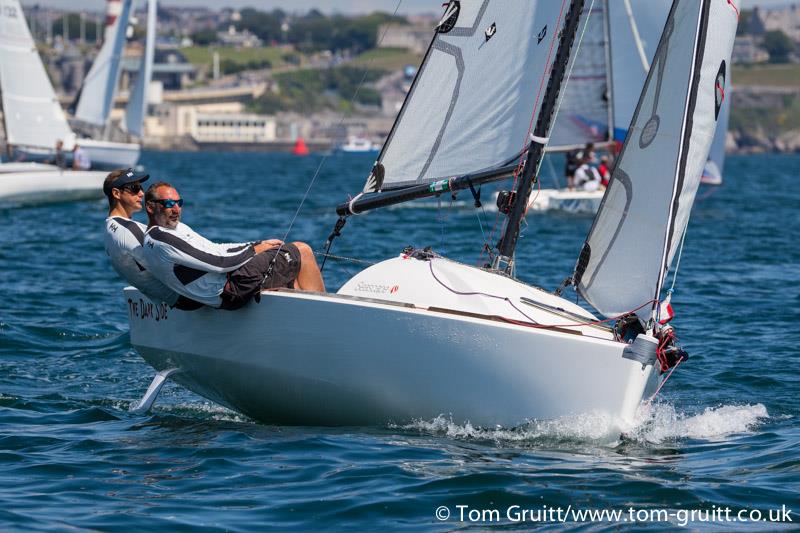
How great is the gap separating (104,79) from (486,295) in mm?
32889

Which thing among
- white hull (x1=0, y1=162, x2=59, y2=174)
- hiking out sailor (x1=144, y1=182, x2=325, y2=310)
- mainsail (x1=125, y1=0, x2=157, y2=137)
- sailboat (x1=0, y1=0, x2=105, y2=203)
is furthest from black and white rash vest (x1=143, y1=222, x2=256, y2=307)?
mainsail (x1=125, y1=0, x2=157, y2=137)

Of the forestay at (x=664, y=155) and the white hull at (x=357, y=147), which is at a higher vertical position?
the forestay at (x=664, y=155)

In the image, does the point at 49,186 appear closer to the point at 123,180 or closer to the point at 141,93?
the point at 141,93

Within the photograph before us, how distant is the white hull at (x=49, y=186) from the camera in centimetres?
2673

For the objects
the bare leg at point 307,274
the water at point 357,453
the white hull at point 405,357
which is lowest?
the water at point 357,453

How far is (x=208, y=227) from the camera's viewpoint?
896 inches

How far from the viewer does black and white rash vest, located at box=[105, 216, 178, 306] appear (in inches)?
299

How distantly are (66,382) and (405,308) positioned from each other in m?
3.26

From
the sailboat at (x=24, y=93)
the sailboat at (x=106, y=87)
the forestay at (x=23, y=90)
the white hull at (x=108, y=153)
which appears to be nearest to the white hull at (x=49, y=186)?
the sailboat at (x=24, y=93)

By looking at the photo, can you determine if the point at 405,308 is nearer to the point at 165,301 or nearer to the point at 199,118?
the point at 165,301

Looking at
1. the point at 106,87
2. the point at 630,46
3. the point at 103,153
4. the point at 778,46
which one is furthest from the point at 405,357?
the point at 778,46

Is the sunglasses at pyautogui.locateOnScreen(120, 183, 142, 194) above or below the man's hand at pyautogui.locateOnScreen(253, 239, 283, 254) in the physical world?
above

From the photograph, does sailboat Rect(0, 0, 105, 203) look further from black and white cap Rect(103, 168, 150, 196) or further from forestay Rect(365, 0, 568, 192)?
black and white cap Rect(103, 168, 150, 196)

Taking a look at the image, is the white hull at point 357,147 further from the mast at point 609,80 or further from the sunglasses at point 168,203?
the sunglasses at point 168,203
